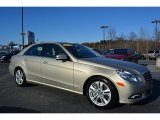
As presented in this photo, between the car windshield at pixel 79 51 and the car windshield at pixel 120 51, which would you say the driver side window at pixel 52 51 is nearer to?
the car windshield at pixel 79 51

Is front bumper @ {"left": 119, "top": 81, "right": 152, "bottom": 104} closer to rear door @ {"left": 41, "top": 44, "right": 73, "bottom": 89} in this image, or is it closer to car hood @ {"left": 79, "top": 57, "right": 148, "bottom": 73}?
car hood @ {"left": 79, "top": 57, "right": 148, "bottom": 73}

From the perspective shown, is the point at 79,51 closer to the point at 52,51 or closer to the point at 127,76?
the point at 52,51

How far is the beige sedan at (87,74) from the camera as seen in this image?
5523 millimetres

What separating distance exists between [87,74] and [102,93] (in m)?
0.57

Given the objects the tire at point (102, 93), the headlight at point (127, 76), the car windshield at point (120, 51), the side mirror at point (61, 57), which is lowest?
the tire at point (102, 93)

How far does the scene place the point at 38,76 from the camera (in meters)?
7.20

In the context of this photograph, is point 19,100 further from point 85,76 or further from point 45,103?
point 85,76

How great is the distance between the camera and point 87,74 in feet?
19.4

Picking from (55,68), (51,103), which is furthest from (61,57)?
(51,103)

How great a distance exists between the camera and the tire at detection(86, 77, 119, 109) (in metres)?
5.54

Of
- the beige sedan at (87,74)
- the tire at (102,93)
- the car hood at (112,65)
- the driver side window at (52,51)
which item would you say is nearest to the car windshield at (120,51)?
the beige sedan at (87,74)
